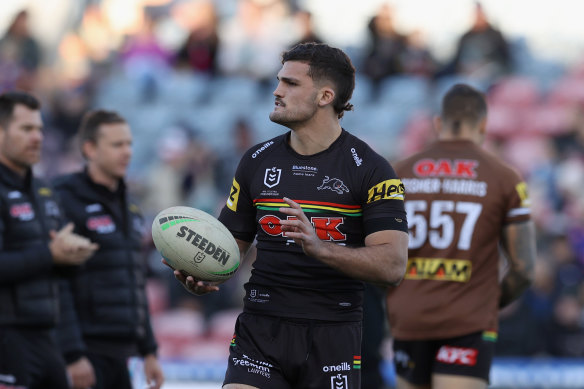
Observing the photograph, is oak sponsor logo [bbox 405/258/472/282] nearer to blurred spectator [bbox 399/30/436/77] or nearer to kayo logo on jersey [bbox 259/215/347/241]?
kayo logo on jersey [bbox 259/215/347/241]

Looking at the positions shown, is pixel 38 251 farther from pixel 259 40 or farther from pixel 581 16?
pixel 581 16

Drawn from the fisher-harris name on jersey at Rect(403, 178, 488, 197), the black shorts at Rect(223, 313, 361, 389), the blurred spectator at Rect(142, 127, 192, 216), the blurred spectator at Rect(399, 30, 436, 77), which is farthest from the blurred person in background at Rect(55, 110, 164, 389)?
the blurred spectator at Rect(399, 30, 436, 77)

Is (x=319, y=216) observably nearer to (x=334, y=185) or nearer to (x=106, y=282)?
(x=334, y=185)

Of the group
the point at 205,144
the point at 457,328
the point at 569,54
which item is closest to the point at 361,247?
the point at 457,328

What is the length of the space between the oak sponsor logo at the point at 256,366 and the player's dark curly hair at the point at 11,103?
283 centimetres

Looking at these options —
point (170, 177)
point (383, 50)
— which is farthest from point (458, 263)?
point (383, 50)

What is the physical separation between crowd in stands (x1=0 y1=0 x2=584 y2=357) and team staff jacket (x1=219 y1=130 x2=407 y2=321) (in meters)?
6.71

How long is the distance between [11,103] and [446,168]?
10.2 ft

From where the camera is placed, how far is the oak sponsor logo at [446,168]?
647 centimetres

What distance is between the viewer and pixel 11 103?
6.72 m

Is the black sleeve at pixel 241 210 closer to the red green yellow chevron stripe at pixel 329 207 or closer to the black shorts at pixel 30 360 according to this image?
the red green yellow chevron stripe at pixel 329 207

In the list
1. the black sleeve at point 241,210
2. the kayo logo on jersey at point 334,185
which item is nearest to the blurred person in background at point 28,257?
the black sleeve at point 241,210

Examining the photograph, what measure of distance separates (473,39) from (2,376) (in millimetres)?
10338

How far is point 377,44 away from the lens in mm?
15117
